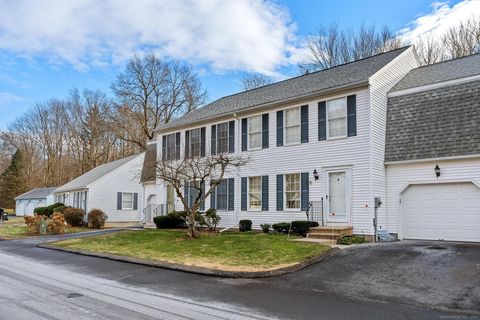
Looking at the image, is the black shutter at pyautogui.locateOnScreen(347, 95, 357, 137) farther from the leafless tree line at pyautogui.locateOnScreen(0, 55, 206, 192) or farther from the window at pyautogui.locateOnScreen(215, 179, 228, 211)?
the leafless tree line at pyautogui.locateOnScreen(0, 55, 206, 192)

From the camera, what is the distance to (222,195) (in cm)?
2030

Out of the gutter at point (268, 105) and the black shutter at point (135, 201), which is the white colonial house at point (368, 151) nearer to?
the gutter at point (268, 105)

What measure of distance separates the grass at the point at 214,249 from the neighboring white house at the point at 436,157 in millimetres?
4284

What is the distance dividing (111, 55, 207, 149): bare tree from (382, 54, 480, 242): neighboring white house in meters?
31.3

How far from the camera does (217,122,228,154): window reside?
66.8ft

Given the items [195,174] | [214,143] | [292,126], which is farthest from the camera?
[214,143]

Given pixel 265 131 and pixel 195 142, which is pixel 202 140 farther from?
pixel 265 131

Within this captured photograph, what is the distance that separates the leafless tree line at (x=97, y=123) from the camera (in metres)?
44.1

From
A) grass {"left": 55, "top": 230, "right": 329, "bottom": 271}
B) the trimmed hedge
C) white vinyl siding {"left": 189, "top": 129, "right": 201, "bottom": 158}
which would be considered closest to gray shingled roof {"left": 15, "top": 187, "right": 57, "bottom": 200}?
white vinyl siding {"left": 189, "top": 129, "right": 201, "bottom": 158}

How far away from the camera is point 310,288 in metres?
8.82

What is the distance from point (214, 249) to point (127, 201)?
20.2 meters

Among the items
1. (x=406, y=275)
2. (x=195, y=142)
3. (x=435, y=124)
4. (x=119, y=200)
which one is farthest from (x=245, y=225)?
→ (x=119, y=200)

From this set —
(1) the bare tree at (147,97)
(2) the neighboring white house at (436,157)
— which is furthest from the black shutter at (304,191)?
(1) the bare tree at (147,97)

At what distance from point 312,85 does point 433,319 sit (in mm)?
13100
